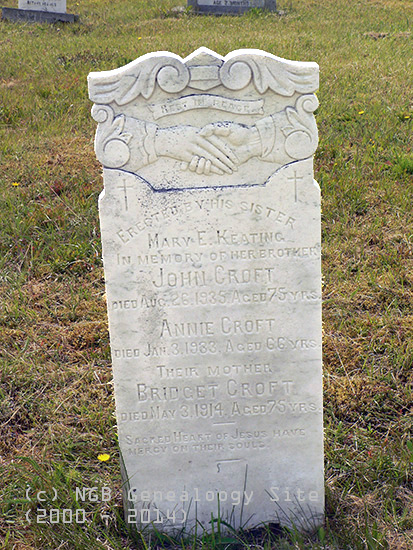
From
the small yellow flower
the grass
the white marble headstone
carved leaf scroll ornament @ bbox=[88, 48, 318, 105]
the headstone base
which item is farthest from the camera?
the white marble headstone

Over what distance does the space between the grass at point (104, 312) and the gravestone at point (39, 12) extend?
399cm

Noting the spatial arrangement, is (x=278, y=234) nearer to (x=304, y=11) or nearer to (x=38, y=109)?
(x=38, y=109)

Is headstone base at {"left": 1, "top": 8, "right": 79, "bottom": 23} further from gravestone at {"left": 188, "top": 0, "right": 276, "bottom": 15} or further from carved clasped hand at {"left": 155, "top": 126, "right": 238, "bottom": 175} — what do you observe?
carved clasped hand at {"left": 155, "top": 126, "right": 238, "bottom": 175}

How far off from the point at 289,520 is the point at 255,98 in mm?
1761

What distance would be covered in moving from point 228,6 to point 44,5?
11.5 ft

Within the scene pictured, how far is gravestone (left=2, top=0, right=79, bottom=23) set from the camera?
12.3 metres

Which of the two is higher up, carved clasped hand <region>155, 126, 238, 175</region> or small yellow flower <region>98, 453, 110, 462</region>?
carved clasped hand <region>155, 126, 238, 175</region>

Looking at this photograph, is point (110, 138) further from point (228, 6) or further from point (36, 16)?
point (36, 16)

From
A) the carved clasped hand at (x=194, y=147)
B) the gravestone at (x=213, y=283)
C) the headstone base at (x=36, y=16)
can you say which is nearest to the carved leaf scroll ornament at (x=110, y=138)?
the gravestone at (x=213, y=283)

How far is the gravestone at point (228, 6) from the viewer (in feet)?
41.0

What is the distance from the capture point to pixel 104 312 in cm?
423

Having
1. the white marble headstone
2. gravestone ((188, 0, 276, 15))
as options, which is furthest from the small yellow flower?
the white marble headstone

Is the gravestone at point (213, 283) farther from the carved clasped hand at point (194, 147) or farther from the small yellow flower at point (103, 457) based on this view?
the small yellow flower at point (103, 457)

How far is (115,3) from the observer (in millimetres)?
14344
